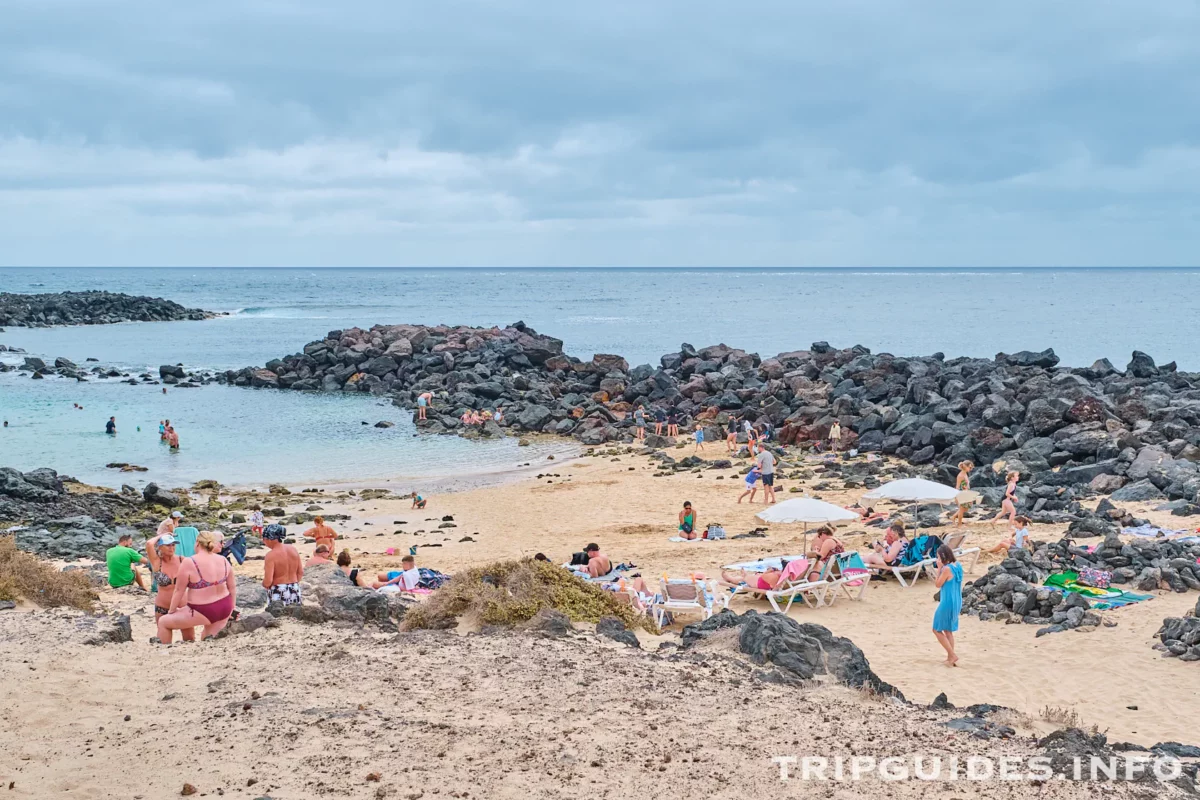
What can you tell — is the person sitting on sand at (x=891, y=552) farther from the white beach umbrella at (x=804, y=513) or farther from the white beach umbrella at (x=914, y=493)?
the white beach umbrella at (x=914, y=493)

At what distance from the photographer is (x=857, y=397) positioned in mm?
35719

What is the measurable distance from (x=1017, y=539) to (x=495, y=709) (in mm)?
11133

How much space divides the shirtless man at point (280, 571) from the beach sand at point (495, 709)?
2.33 feet

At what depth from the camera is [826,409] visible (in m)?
33.2

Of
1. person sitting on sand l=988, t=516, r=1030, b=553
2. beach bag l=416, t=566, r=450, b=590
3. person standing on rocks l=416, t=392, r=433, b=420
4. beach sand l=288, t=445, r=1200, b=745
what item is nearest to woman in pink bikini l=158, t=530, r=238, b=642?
beach bag l=416, t=566, r=450, b=590

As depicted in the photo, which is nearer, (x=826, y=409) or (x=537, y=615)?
(x=537, y=615)

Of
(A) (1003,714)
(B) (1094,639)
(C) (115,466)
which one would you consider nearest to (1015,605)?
(B) (1094,639)

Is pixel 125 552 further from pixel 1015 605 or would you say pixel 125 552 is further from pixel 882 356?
pixel 882 356

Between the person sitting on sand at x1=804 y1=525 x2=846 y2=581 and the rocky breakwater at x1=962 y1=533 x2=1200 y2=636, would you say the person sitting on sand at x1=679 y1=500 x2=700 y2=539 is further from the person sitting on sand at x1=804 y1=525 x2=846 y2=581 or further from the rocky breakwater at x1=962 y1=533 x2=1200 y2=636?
the rocky breakwater at x1=962 y1=533 x2=1200 y2=636

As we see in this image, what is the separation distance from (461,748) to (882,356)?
124ft

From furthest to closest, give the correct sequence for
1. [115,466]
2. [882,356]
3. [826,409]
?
[882,356]
[826,409]
[115,466]

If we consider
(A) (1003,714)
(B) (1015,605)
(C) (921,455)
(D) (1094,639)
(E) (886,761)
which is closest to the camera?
(E) (886,761)

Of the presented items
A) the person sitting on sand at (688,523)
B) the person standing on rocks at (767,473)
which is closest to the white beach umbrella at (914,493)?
the person sitting on sand at (688,523)

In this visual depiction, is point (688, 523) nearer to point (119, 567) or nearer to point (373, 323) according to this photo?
point (119, 567)
